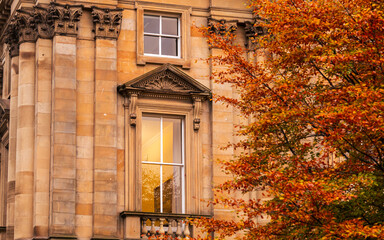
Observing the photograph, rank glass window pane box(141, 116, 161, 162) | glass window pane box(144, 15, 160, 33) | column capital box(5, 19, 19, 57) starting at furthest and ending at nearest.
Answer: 1. column capital box(5, 19, 19, 57)
2. glass window pane box(144, 15, 160, 33)
3. glass window pane box(141, 116, 161, 162)

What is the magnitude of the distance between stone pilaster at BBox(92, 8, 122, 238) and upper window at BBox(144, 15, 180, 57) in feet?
4.23

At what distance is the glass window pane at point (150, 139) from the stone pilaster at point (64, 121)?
258 centimetres

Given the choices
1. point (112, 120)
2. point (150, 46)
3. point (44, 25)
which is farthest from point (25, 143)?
point (150, 46)

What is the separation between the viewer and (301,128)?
24453 millimetres

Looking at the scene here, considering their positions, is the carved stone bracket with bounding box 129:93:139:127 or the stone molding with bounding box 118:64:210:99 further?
the stone molding with bounding box 118:64:210:99

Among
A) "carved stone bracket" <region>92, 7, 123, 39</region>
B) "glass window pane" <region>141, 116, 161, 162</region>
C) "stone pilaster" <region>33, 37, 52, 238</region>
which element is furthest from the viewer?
"glass window pane" <region>141, 116, 161, 162</region>

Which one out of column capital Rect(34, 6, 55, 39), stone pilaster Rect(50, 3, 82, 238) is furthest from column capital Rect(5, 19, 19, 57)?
stone pilaster Rect(50, 3, 82, 238)

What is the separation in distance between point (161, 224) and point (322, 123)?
10.7 meters

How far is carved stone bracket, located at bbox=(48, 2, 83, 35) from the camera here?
106ft

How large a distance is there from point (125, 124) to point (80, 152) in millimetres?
1884

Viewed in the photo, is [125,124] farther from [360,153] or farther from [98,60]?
[360,153]

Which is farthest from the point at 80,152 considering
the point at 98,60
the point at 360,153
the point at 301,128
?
the point at 360,153

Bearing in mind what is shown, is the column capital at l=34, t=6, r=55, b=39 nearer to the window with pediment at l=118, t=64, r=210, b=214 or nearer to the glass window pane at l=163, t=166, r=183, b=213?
the window with pediment at l=118, t=64, r=210, b=214

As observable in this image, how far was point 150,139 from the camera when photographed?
32.9 meters
